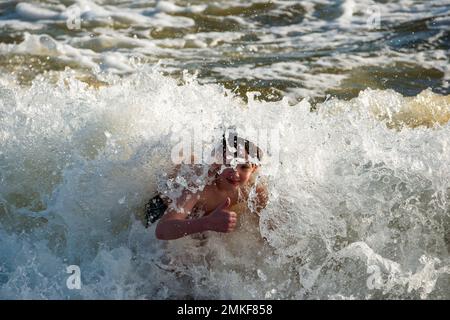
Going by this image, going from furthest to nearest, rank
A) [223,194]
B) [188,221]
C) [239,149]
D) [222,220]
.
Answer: [223,194] < [239,149] < [188,221] < [222,220]

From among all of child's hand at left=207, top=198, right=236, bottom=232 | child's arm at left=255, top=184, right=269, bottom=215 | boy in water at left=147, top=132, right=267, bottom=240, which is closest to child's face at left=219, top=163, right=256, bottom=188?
boy in water at left=147, top=132, right=267, bottom=240

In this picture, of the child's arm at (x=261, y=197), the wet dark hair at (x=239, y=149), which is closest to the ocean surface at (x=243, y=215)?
the child's arm at (x=261, y=197)

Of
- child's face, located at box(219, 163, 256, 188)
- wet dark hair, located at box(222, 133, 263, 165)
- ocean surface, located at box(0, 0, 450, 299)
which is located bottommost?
ocean surface, located at box(0, 0, 450, 299)

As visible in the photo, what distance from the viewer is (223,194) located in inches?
175

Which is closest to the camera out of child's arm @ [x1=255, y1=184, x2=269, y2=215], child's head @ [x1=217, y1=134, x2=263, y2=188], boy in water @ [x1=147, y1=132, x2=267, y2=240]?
boy in water @ [x1=147, y1=132, x2=267, y2=240]

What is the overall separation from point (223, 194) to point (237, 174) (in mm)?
189

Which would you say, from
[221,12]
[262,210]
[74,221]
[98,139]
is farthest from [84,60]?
[262,210]

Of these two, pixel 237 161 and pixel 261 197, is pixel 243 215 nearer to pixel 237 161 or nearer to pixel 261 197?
pixel 261 197

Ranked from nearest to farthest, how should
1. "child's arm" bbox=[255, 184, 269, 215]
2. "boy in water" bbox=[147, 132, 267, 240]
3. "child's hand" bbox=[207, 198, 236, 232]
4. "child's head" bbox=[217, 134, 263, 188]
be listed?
"child's hand" bbox=[207, 198, 236, 232] < "boy in water" bbox=[147, 132, 267, 240] < "child's head" bbox=[217, 134, 263, 188] < "child's arm" bbox=[255, 184, 269, 215]

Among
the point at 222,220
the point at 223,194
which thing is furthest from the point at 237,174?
the point at 222,220

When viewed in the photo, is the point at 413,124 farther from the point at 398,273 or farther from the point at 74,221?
the point at 74,221

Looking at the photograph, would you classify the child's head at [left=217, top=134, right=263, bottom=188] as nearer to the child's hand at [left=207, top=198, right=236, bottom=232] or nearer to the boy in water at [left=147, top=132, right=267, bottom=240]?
the boy in water at [left=147, top=132, right=267, bottom=240]

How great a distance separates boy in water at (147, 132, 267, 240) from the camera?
4.21 metres

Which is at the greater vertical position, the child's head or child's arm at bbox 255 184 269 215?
the child's head
